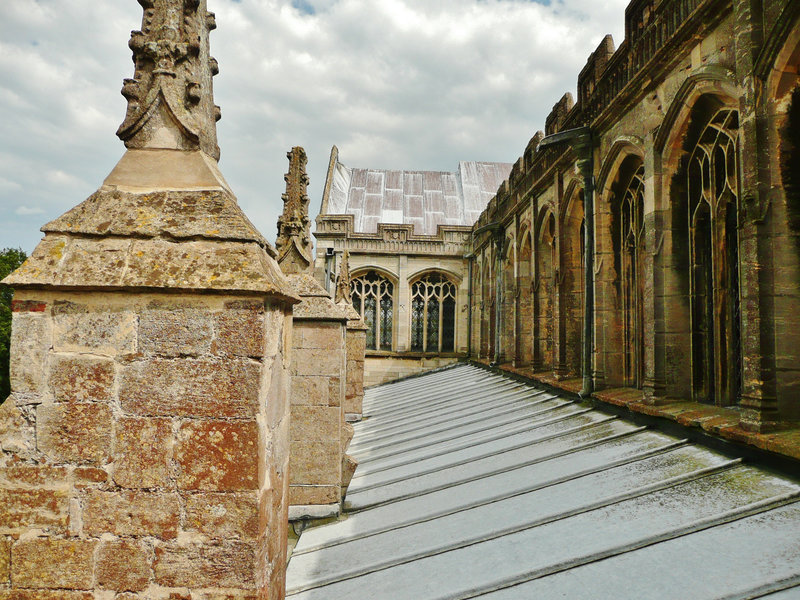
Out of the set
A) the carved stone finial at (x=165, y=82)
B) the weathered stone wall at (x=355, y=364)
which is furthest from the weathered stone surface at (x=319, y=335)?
the weathered stone wall at (x=355, y=364)

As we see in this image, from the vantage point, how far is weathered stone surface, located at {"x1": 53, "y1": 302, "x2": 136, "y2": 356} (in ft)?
6.73

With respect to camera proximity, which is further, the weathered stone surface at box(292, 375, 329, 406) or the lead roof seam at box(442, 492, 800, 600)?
the weathered stone surface at box(292, 375, 329, 406)

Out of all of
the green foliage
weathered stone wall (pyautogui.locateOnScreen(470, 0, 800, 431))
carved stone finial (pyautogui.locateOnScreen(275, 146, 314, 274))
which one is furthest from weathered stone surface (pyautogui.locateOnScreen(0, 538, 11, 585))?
the green foliage

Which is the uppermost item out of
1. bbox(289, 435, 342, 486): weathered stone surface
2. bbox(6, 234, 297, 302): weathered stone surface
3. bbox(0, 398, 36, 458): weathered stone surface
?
bbox(6, 234, 297, 302): weathered stone surface

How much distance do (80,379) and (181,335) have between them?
408 millimetres

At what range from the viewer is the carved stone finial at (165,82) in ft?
7.39

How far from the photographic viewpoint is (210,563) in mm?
1975

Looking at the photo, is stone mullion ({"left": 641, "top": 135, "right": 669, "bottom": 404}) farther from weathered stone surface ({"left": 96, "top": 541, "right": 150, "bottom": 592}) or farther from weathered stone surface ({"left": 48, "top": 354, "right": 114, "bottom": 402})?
weathered stone surface ({"left": 48, "top": 354, "right": 114, "bottom": 402})

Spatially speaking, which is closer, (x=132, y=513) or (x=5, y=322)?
(x=132, y=513)

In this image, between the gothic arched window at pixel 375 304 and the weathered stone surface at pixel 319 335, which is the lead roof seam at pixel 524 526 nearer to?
the weathered stone surface at pixel 319 335

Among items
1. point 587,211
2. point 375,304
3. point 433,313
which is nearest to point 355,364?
point 587,211

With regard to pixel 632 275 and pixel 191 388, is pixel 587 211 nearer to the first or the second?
pixel 632 275

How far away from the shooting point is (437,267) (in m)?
19.2

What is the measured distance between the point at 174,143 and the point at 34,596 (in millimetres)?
1792
